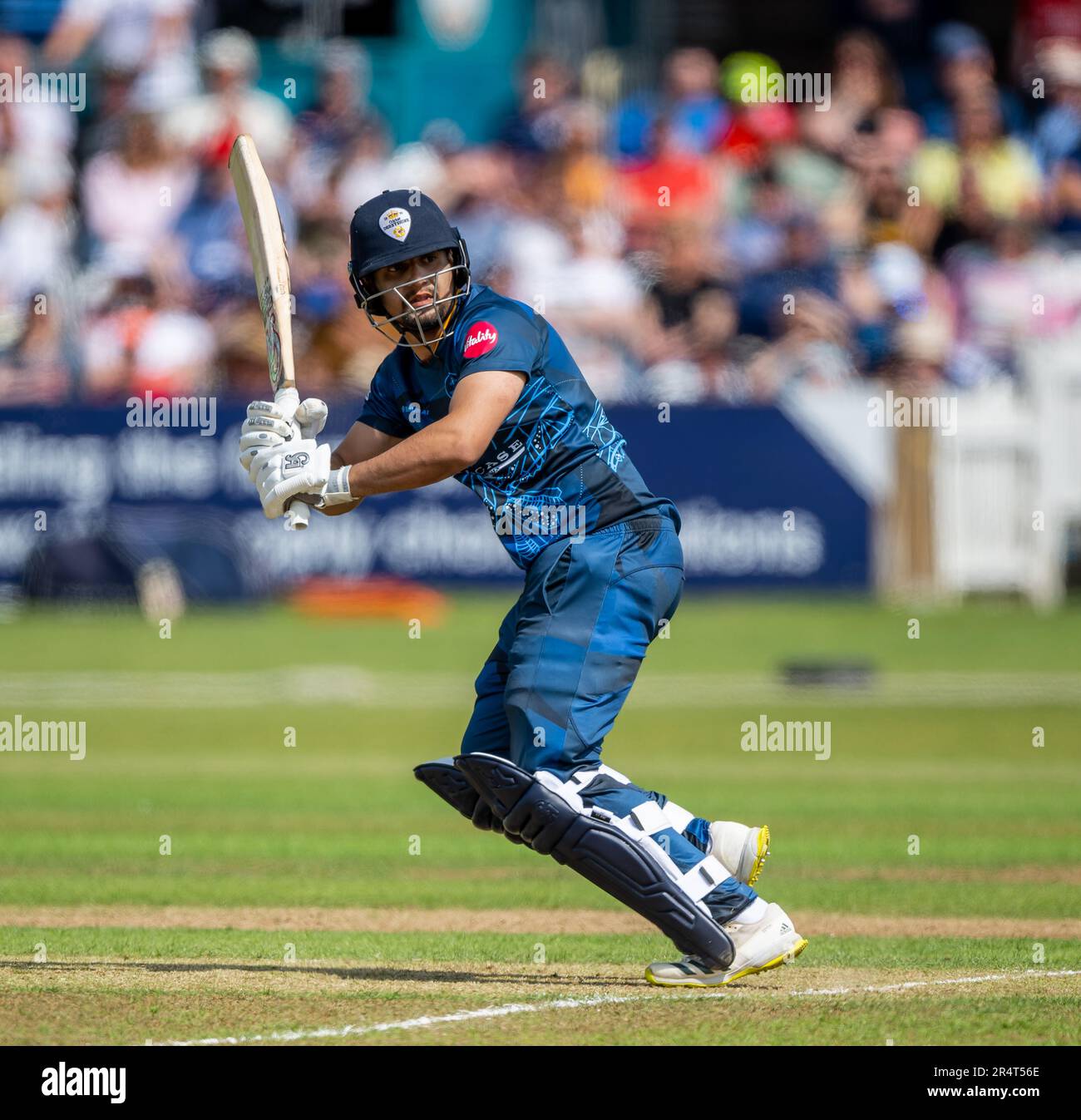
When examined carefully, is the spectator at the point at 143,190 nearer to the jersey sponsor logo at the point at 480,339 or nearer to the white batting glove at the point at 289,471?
the white batting glove at the point at 289,471

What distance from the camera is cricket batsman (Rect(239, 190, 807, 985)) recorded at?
5.90 m

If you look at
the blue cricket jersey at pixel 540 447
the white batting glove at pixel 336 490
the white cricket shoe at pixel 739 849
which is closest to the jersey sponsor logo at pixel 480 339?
the blue cricket jersey at pixel 540 447

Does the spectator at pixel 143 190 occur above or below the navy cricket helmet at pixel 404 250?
above

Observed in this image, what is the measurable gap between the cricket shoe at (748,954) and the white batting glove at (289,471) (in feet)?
6.10

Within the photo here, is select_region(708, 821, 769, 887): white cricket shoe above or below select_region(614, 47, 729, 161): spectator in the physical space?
below

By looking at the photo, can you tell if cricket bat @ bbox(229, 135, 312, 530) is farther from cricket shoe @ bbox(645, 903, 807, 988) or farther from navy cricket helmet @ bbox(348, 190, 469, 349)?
cricket shoe @ bbox(645, 903, 807, 988)

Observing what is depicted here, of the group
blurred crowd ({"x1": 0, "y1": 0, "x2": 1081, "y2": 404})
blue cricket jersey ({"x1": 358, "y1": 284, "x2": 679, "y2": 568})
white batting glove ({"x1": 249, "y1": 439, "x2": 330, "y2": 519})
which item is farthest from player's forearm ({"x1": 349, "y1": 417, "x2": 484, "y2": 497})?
blurred crowd ({"x1": 0, "y1": 0, "x2": 1081, "y2": 404})

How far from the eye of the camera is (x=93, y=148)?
72.0ft

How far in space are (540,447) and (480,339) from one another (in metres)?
0.41

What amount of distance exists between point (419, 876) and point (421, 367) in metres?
3.33

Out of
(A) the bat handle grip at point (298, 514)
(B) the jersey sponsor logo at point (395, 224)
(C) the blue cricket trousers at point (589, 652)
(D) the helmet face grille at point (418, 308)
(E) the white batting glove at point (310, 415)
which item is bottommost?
(C) the blue cricket trousers at point (589, 652)

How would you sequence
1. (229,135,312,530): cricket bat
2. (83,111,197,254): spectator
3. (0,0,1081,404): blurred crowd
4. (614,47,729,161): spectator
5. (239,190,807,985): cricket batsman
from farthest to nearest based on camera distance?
(614,47,729,161): spectator → (83,111,197,254): spectator → (0,0,1081,404): blurred crowd → (229,135,312,530): cricket bat → (239,190,807,985): cricket batsman

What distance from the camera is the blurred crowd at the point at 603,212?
19422 millimetres

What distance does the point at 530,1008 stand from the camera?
5715 millimetres
